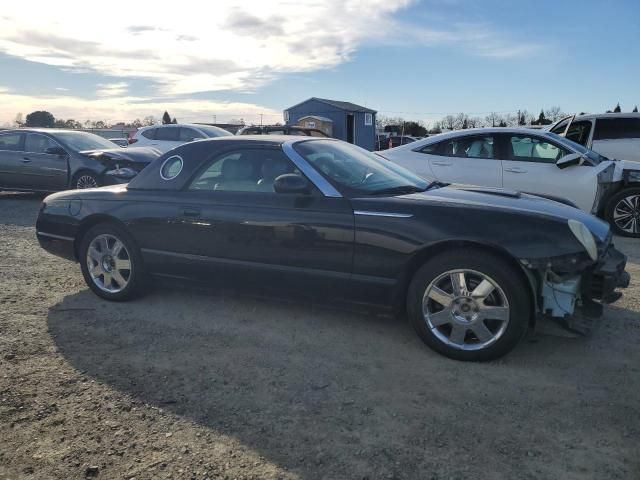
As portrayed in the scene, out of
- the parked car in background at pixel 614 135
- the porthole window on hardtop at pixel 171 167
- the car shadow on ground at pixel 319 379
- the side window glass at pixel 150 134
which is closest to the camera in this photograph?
the car shadow on ground at pixel 319 379

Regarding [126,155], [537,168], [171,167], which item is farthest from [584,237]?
[126,155]

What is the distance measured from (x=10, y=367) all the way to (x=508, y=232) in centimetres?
323

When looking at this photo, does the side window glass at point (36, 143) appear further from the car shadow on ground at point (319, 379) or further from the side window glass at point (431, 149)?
the side window glass at point (431, 149)

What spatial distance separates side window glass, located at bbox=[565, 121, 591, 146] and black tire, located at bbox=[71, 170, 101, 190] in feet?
29.4

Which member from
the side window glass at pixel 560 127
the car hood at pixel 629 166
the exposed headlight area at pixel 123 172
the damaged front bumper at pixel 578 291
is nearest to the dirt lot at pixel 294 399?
the damaged front bumper at pixel 578 291

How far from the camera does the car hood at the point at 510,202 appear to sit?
345cm

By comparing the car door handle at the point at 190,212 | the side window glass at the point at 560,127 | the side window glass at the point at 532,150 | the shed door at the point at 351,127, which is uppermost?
the shed door at the point at 351,127

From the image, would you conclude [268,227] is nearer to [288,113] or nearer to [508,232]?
[508,232]

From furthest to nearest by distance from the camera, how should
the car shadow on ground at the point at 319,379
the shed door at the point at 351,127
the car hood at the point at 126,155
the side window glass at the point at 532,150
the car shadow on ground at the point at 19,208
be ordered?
1. the shed door at the point at 351,127
2. the car hood at the point at 126,155
3. the car shadow on ground at the point at 19,208
4. the side window glass at the point at 532,150
5. the car shadow on ground at the point at 319,379

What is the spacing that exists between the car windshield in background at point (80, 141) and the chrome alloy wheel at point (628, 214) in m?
9.42

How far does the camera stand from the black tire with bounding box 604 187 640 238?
24.2 feet

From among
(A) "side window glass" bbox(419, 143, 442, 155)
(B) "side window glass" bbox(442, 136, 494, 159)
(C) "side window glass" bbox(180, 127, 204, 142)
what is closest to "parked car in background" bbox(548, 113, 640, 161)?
(B) "side window glass" bbox(442, 136, 494, 159)

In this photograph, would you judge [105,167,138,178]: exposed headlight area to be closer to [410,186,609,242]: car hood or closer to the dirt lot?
the dirt lot

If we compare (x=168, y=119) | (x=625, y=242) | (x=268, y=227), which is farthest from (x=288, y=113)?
(x=268, y=227)
